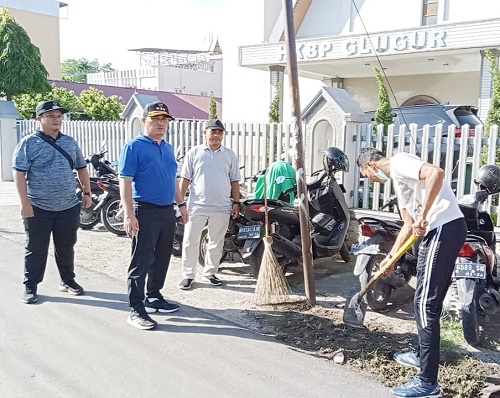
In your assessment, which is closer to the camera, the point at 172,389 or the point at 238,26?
the point at 172,389

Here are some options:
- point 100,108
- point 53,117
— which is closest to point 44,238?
point 53,117

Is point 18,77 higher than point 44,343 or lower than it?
A: higher

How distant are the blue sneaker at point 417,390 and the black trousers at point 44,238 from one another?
336cm

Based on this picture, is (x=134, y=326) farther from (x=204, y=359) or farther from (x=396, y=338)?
(x=396, y=338)

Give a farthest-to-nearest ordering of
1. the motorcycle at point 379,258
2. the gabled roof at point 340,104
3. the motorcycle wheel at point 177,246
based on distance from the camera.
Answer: the gabled roof at point 340,104 → the motorcycle wheel at point 177,246 → the motorcycle at point 379,258

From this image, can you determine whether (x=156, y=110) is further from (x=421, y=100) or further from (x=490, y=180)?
(x=421, y=100)

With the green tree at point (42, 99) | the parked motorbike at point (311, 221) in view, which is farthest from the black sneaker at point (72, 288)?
the green tree at point (42, 99)

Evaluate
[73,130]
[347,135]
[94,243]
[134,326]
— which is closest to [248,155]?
[347,135]

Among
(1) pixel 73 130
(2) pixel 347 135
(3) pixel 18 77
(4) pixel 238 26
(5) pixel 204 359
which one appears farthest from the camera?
(3) pixel 18 77

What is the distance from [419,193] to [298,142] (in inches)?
63.7

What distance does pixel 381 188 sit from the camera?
731cm

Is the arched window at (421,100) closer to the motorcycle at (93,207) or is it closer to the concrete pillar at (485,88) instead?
the concrete pillar at (485,88)

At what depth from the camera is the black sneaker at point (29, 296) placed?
485 centimetres

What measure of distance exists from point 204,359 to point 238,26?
1671 centimetres
